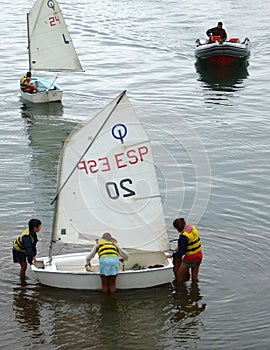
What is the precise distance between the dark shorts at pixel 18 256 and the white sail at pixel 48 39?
22010 mm

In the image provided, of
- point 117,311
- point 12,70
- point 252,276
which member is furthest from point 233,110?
point 117,311

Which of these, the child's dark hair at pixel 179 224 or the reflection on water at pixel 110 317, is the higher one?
the child's dark hair at pixel 179 224

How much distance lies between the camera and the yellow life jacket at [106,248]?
57.1 feet

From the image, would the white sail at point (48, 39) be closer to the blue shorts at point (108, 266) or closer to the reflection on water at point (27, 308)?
the reflection on water at point (27, 308)

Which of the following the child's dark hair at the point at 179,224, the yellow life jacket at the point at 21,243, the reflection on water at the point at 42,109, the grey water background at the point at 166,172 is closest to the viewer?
the grey water background at the point at 166,172

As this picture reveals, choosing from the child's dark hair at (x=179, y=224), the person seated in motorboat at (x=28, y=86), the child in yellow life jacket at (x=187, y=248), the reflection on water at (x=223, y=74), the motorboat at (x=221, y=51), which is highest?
the motorboat at (x=221, y=51)

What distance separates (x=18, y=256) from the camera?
722 inches

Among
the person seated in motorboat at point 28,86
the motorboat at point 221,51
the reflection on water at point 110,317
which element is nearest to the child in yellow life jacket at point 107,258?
the reflection on water at point 110,317

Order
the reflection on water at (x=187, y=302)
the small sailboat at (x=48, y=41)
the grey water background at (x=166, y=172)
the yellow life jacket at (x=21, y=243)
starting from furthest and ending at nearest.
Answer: the small sailboat at (x=48, y=41)
the yellow life jacket at (x=21, y=243)
the reflection on water at (x=187, y=302)
the grey water background at (x=166, y=172)

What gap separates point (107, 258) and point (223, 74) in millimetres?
29575

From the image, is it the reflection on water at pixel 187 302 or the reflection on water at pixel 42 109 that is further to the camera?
the reflection on water at pixel 42 109

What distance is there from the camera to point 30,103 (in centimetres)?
3731

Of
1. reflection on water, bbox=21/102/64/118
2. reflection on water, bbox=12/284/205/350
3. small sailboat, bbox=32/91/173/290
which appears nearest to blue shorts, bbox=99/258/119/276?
small sailboat, bbox=32/91/173/290

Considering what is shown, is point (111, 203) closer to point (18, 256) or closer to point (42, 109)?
point (18, 256)
